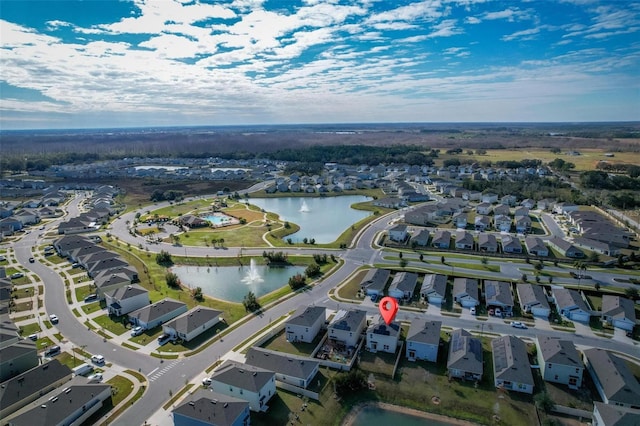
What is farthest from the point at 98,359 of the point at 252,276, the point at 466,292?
the point at 466,292

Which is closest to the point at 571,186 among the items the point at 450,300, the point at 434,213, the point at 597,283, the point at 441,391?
the point at 434,213

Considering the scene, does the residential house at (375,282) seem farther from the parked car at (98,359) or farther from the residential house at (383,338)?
the parked car at (98,359)

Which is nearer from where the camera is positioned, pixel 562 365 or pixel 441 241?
pixel 562 365

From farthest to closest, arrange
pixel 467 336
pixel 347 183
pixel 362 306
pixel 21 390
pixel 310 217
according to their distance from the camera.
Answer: pixel 347 183 → pixel 310 217 → pixel 362 306 → pixel 467 336 → pixel 21 390

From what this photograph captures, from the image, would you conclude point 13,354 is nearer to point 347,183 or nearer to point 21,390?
point 21,390

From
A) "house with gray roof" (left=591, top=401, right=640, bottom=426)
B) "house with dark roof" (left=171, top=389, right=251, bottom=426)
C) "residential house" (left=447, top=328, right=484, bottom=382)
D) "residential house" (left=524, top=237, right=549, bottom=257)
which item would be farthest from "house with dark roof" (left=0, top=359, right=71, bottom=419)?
"residential house" (left=524, top=237, right=549, bottom=257)

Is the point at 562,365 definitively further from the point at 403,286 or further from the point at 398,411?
the point at 403,286
